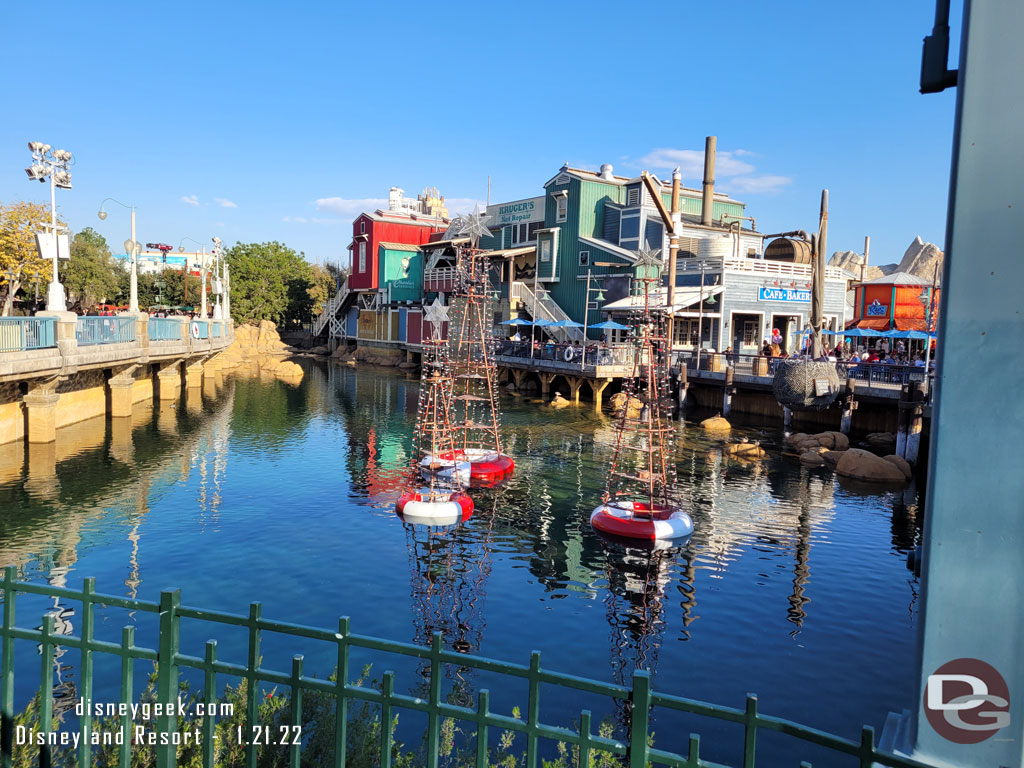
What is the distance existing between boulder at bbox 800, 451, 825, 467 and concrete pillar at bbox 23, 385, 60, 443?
84.0 feet

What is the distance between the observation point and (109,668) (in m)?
11.3

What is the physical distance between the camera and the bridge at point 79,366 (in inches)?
858

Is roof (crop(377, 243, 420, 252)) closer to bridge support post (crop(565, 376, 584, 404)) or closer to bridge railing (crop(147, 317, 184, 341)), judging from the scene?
bridge support post (crop(565, 376, 584, 404))

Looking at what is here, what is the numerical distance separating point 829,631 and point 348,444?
830 inches

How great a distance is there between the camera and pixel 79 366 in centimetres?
2506

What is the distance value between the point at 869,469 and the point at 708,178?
31823mm

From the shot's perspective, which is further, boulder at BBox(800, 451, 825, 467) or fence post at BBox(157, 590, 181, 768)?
boulder at BBox(800, 451, 825, 467)

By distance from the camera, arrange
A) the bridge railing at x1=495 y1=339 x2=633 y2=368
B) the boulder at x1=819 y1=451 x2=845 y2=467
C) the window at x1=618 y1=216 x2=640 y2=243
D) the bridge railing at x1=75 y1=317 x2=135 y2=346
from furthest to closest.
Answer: the window at x1=618 y1=216 x2=640 y2=243 → the bridge railing at x1=495 y1=339 x2=633 y2=368 → the boulder at x1=819 y1=451 x2=845 y2=467 → the bridge railing at x1=75 y1=317 x2=135 y2=346

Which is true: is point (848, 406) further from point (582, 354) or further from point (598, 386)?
point (582, 354)

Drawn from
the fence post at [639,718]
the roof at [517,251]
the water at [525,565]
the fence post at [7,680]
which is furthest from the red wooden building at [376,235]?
the fence post at [639,718]

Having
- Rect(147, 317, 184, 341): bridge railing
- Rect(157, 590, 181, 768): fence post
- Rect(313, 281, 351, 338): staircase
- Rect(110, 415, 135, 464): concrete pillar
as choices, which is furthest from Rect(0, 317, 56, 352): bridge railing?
Rect(313, 281, 351, 338): staircase

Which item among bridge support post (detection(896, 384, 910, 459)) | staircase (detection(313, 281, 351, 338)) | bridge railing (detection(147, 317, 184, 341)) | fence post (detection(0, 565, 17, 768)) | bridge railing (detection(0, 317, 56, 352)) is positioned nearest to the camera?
fence post (detection(0, 565, 17, 768))

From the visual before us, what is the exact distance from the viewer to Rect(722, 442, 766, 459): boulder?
95.3ft

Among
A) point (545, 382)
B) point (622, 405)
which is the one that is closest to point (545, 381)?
point (545, 382)
